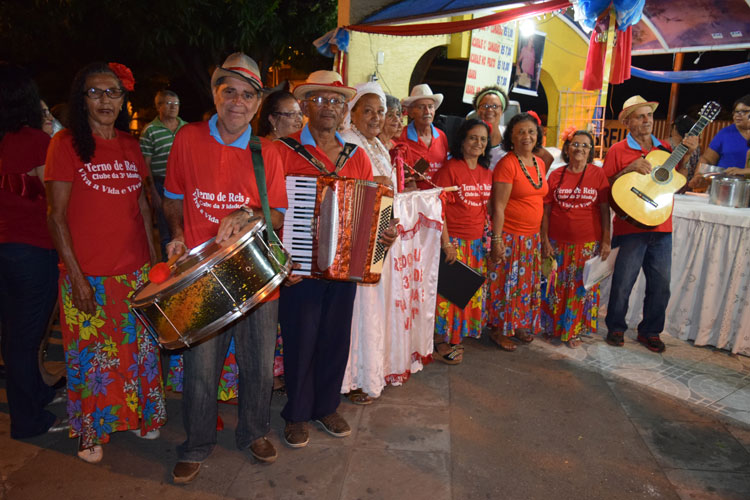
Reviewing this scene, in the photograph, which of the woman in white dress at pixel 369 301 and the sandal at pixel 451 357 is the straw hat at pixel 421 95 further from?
the sandal at pixel 451 357

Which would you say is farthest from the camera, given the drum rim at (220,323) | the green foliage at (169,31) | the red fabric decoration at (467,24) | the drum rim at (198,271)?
the green foliage at (169,31)

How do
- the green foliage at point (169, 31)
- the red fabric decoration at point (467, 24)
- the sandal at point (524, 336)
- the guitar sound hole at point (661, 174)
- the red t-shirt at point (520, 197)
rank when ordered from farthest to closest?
the green foliage at point (169, 31), the red fabric decoration at point (467, 24), the sandal at point (524, 336), the guitar sound hole at point (661, 174), the red t-shirt at point (520, 197)

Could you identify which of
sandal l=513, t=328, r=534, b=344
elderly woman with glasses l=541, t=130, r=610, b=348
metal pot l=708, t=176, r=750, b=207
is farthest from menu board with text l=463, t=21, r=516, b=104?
sandal l=513, t=328, r=534, b=344

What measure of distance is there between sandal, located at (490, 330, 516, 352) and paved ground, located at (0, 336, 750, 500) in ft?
1.86

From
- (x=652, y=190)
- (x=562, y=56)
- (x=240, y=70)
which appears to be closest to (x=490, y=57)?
(x=562, y=56)

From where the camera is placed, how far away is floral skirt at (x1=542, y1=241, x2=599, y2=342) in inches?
193

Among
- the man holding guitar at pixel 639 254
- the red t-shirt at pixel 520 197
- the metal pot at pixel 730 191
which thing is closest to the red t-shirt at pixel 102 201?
the red t-shirt at pixel 520 197

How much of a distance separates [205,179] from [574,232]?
11.6 feet

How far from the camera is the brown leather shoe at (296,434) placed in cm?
323

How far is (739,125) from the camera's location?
5.57 metres

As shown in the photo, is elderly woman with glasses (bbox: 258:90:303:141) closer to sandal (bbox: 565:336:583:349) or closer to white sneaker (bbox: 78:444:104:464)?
white sneaker (bbox: 78:444:104:464)

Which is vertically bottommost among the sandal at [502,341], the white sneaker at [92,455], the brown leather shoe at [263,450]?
the white sneaker at [92,455]

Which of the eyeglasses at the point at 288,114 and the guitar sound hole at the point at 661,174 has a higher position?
the eyeglasses at the point at 288,114

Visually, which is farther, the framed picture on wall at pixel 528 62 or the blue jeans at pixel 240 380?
the framed picture on wall at pixel 528 62
